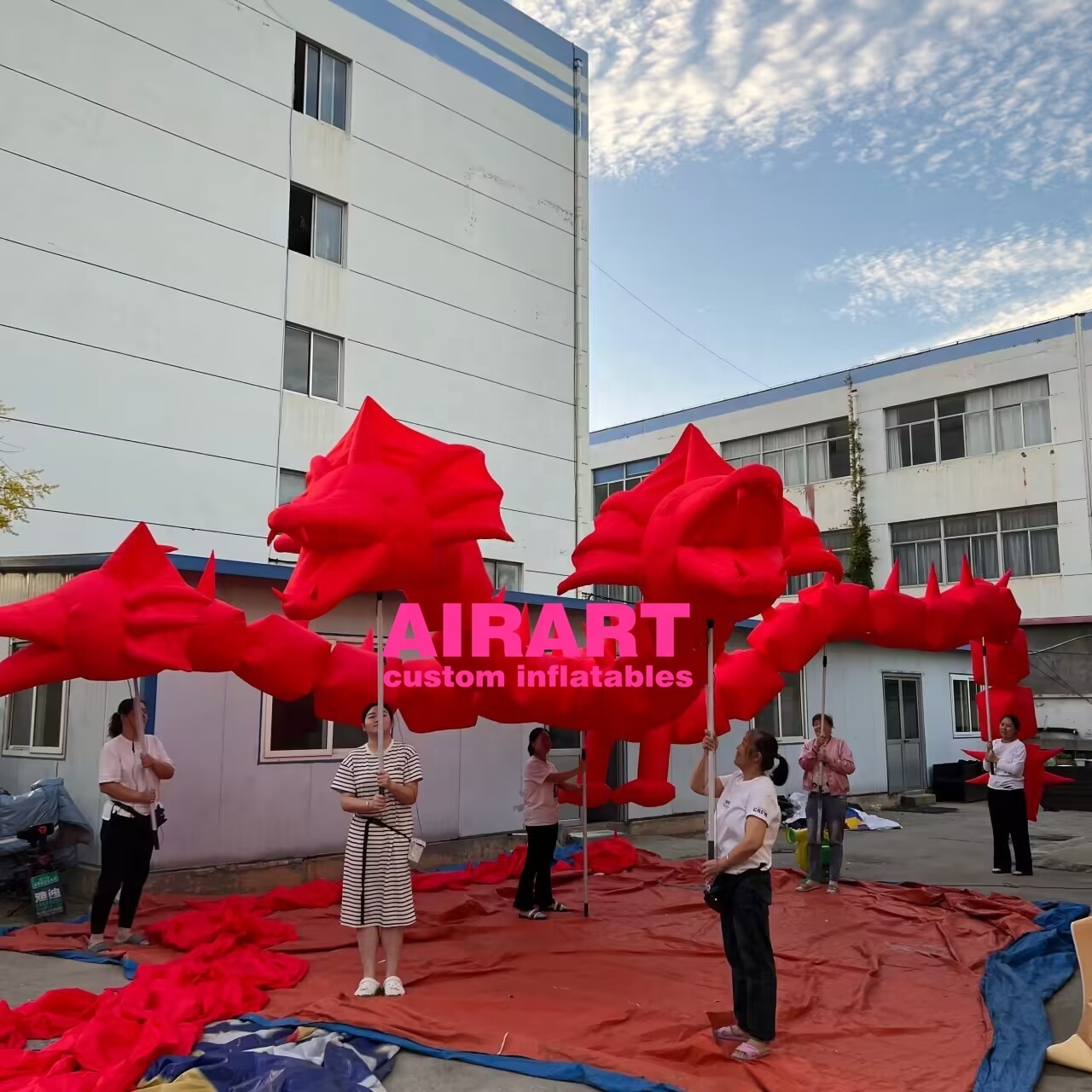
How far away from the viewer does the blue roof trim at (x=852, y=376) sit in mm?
22034

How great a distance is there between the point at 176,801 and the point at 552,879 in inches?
130

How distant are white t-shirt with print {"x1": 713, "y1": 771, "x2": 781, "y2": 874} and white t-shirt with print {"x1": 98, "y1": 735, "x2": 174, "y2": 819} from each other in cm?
395

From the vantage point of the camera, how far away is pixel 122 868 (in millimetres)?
6535

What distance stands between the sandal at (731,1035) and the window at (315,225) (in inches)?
573

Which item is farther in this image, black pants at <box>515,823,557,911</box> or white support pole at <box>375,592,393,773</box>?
black pants at <box>515,823,557,911</box>

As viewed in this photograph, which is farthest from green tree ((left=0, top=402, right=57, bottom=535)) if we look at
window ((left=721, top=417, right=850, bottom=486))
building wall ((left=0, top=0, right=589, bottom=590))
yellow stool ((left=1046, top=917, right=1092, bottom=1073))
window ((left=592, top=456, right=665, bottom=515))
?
window ((left=592, top=456, right=665, bottom=515))

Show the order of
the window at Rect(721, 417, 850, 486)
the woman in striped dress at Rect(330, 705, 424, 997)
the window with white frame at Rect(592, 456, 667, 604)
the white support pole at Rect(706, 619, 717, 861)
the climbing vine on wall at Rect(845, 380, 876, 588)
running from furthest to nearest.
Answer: the window with white frame at Rect(592, 456, 667, 604), the window at Rect(721, 417, 850, 486), the climbing vine on wall at Rect(845, 380, 876, 588), the woman in striped dress at Rect(330, 705, 424, 997), the white support pole at Rect(706, 619, 717, 861)

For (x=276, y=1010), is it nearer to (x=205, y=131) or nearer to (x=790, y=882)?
(x=790, y=882)

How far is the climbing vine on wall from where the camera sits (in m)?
24.3

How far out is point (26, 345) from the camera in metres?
13.2

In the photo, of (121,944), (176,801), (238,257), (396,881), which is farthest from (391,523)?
(238,257)

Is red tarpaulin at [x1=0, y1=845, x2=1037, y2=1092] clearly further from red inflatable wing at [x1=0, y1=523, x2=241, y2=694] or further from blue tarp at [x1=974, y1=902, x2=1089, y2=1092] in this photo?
red inflatable wing at [x1=0, y1=523, x2=241, y2=694]

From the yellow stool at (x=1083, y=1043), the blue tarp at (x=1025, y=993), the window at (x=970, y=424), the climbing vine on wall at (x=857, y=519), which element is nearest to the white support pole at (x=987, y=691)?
the blue tarp at (x=1025, y=993)

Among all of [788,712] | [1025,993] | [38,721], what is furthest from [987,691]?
[38,721]
